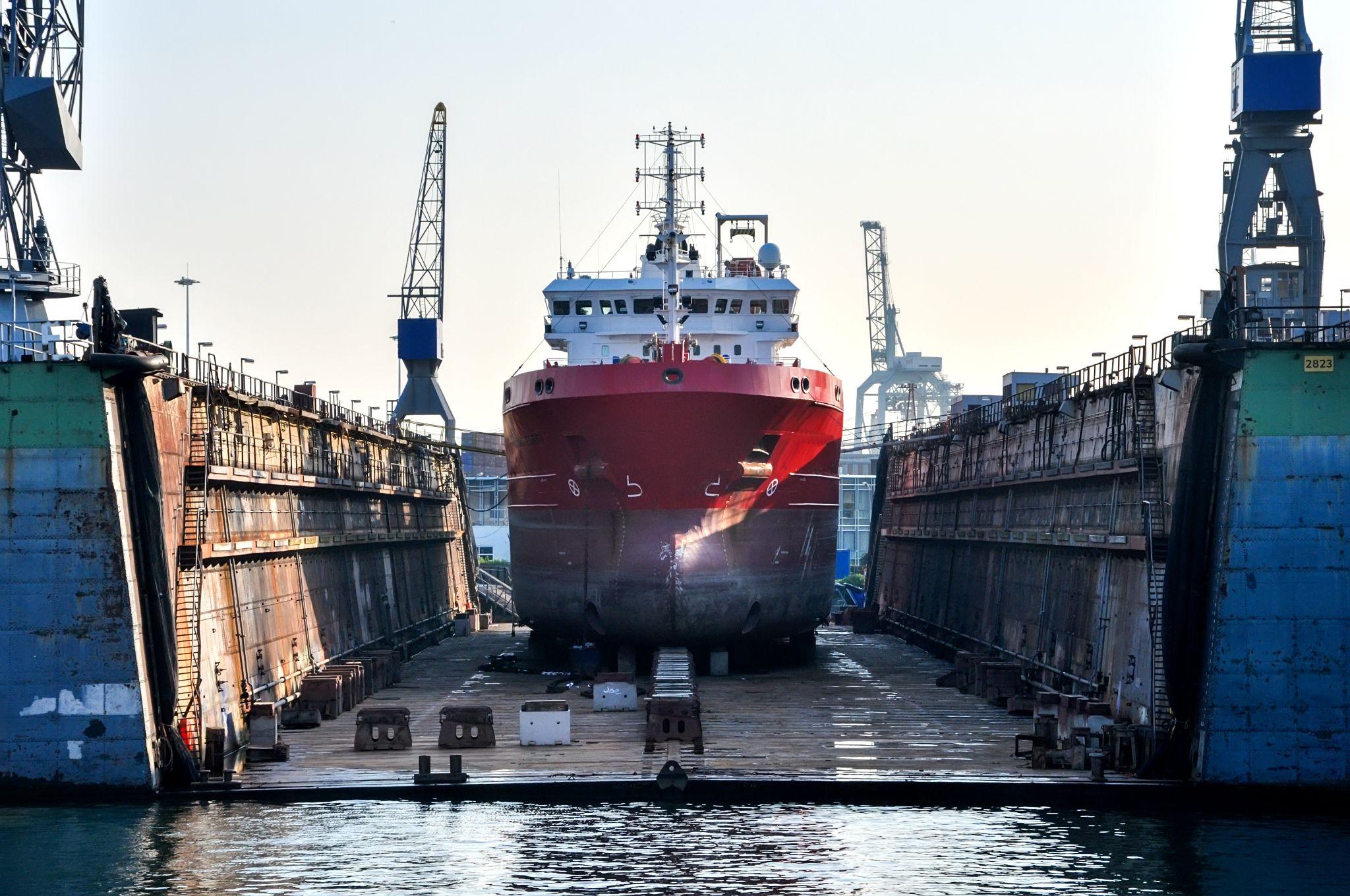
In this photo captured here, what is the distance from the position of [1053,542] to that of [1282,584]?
1027 centimetres

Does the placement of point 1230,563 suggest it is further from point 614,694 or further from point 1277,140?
point 1277,140

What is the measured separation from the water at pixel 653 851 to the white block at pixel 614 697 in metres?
9.62

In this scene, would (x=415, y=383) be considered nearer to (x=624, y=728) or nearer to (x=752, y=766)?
(x=624, y=728)

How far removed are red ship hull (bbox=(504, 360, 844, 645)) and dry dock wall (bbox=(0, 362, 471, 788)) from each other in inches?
270

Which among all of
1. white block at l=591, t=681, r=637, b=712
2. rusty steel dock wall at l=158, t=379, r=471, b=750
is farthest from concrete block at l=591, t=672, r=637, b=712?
rusty steel dock wall at l=158, t=379, r=471, b=750

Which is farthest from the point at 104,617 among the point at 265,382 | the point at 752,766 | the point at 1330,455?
the point at 1330,455

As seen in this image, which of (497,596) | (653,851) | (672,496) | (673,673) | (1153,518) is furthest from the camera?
(497,596)

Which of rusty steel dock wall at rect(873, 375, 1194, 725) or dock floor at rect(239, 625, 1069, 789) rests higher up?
rusty steel dock wall at rect(873, 375, 1194, 725)

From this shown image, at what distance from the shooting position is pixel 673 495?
1475 inches

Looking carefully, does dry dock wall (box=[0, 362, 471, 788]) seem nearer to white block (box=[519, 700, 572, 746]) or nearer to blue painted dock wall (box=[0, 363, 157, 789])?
blue painted dock wall (box=[0, 363, 157, 789])

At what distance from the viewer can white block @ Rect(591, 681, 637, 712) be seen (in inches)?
1348

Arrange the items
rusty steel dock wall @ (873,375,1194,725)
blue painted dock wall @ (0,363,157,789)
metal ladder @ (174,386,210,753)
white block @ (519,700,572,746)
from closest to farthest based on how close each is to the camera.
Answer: blue painted dock wall @ (0,363,157,789) < metal ladder @ (174,386,210,753) < rusty steel dock wall @ (873,375,1194,725) < white block @ (519,700,572,746)

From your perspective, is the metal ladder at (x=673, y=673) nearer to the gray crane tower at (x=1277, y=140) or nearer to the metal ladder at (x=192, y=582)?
the metal ladder at (x=192, y=582)

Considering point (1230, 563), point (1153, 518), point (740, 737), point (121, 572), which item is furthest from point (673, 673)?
point (121, 572)
